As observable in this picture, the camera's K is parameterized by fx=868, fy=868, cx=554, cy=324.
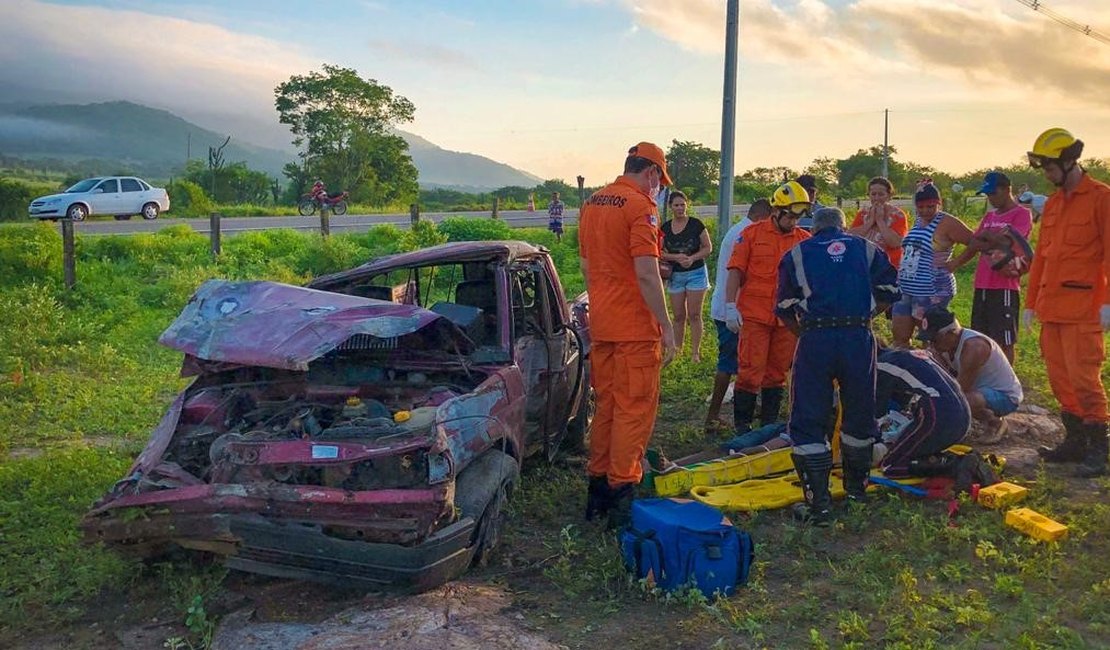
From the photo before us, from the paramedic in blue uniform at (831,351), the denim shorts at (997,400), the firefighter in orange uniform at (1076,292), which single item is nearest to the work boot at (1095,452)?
the firefighter in orange uniform at (1076,292)

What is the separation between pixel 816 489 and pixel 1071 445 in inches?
84.4

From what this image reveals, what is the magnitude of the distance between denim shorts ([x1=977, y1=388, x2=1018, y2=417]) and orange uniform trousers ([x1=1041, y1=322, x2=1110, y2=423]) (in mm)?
376

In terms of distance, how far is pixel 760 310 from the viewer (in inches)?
248

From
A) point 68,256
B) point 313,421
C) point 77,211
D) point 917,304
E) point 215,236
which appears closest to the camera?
point 313,421

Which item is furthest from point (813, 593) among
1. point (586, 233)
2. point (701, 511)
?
point (586, 233)

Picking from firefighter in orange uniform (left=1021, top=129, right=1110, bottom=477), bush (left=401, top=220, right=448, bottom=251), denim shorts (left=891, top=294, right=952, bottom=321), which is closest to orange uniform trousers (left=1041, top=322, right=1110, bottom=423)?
firefighter in orange uniform (left=1021, top=129, right=1110, bottom=477)

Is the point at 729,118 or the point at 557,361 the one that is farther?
the point at 729,118

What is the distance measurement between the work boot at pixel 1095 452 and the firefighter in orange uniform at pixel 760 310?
1959 mm

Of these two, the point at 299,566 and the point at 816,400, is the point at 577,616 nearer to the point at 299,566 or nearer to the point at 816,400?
the point at 299,566

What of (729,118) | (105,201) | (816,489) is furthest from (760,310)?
(105,201)

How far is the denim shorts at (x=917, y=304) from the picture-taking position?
701 cm

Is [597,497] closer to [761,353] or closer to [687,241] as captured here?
[761,353]

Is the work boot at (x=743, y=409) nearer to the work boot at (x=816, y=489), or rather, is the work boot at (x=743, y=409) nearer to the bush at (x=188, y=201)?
the work boot at (x=816, y=489)

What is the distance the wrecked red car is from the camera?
3.74 m
